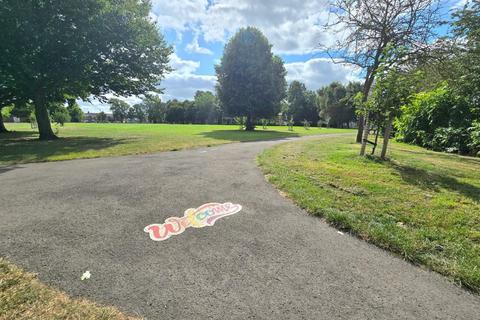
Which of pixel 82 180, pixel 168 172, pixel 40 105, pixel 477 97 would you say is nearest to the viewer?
pixel 82 180

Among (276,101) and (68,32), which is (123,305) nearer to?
(68,32)

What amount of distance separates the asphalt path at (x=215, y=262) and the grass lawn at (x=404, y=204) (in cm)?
27

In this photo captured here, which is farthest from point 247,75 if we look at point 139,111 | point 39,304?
point 139,111

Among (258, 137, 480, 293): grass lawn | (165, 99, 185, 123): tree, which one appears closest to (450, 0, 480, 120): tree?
(258, 137, 480, 293): grass lawn

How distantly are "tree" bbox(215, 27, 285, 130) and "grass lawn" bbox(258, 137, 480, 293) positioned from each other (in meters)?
21.9

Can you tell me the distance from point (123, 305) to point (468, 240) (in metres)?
4.14

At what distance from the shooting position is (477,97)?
12.7 metres

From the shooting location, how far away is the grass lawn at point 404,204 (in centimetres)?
300

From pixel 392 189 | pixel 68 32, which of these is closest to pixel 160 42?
pixel 68 32

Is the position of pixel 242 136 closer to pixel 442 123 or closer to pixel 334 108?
pixel 442 123

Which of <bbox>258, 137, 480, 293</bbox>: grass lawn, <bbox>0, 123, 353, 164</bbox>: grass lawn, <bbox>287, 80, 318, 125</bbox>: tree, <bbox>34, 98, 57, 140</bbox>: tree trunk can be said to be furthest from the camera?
<bbox>287, 80, 318, 125</bbox>: tree

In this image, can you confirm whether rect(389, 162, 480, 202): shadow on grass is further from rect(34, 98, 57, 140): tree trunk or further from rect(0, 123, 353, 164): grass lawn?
Answer: rect(34, 98, 57, 140): tree trunk

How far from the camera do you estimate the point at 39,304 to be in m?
2.05

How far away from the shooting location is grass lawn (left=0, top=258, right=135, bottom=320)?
195cm
